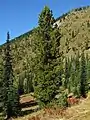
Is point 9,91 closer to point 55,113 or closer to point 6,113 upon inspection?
point 6,113

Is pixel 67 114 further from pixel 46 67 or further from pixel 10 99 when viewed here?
pixel 10 99

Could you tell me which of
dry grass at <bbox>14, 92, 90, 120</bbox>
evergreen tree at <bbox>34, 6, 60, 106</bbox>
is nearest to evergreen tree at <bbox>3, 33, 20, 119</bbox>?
evergreen tree at <bbox>34, 6, 60, 106</bbox>

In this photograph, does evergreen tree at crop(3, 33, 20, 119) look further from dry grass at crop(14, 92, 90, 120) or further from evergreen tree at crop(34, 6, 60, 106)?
dry grass at crop(14, 92, 90, 120)

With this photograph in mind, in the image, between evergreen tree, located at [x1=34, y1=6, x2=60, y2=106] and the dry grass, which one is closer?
the dry grass

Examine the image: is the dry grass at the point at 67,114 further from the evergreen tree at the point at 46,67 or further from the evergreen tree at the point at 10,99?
the evergreen tree at the point at 10,99

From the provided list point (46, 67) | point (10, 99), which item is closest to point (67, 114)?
point (46, 67)

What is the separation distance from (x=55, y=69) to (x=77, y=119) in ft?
88.1

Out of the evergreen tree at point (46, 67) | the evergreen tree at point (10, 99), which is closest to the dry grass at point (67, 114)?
the evergreen tree at point (46, 67)

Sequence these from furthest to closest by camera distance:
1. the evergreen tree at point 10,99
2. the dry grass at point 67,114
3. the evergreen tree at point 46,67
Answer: the evergreen tree at point 10,99 < the evergreen tree at point 46,67 < the dry grass at point 67,114

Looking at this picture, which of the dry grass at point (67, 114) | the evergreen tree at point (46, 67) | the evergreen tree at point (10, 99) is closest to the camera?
the dry grass at point (67, 114)

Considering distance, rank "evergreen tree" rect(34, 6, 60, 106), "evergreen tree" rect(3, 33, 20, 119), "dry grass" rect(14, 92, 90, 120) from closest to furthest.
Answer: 1. "dry grass" rect(14, 92, 90, 120)
2. "evergreen tree" rect(34, 6, 60, 106)
3. "evergreen tree" rect(3, 33, 20, 119)

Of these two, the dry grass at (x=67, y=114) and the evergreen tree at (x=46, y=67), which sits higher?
the evergreen tree at (x=46, y=67)

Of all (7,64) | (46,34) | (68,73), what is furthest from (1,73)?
(68,73)

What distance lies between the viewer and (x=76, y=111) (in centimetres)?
2272
